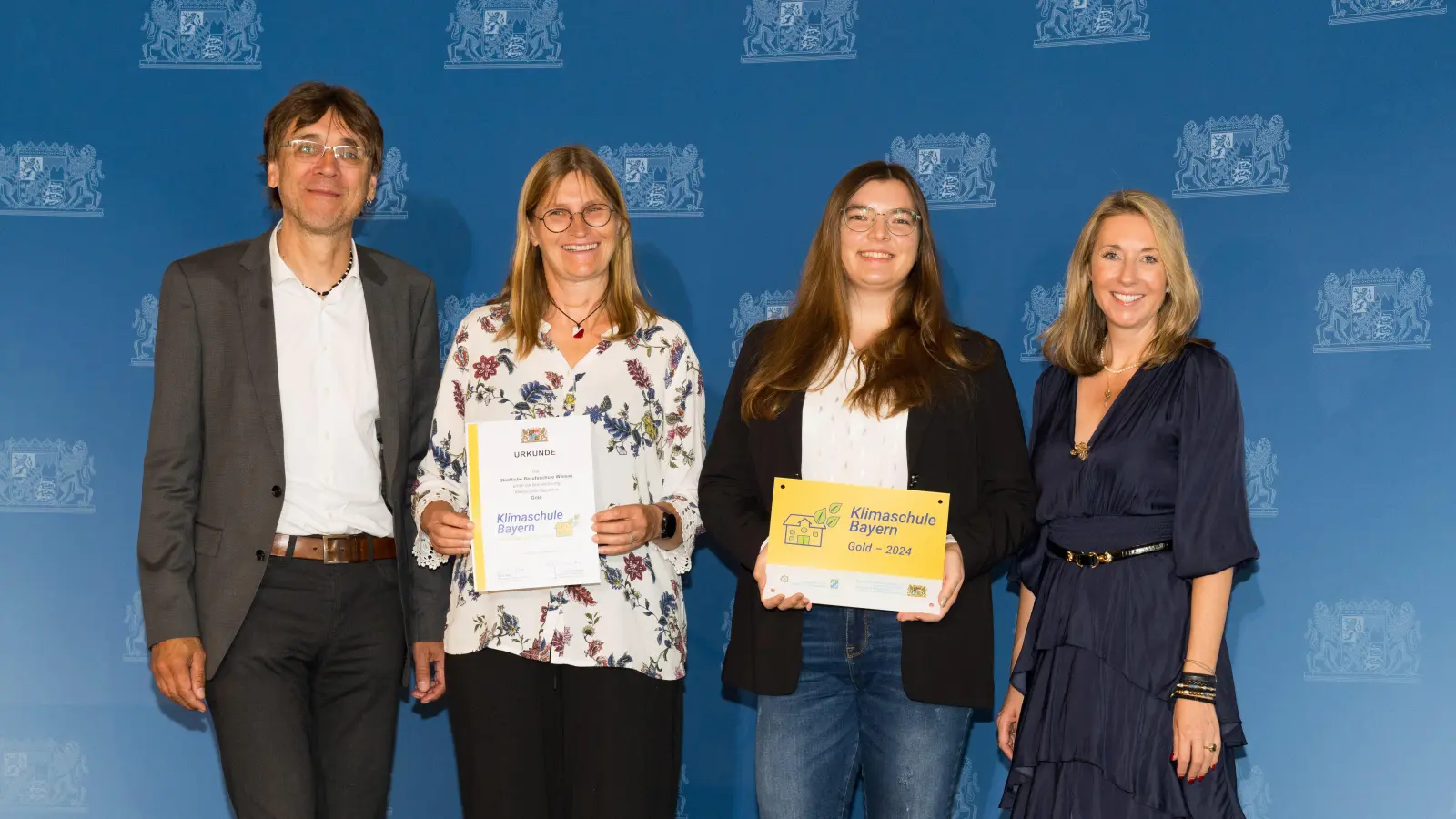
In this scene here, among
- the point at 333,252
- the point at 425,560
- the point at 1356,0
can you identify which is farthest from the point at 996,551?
the point at 1356,0

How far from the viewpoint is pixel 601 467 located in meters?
2.54

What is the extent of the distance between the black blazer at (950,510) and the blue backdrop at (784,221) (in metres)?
0.83

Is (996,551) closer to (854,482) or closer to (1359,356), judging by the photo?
(854,482)

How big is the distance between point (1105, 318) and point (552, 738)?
5.19 ft

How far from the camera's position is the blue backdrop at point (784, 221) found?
3.14 metres

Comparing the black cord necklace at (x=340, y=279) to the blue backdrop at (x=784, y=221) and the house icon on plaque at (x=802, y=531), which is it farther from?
the house icon on plaque at (x=802, y=531)

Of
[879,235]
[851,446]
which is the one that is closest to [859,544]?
[851,446]

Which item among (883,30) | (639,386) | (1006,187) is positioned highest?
(883,30)

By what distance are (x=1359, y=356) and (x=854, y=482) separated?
1.61 m

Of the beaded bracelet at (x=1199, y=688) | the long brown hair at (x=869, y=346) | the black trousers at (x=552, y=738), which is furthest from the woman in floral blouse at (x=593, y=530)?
the beaded bracelet at (x=1199, y=688)

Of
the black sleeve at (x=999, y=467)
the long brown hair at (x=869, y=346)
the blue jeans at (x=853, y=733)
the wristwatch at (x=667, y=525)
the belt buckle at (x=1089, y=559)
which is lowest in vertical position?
the blue jeans at (x=853, y=733)

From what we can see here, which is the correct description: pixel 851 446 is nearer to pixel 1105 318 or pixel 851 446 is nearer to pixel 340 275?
pixel 1105 318

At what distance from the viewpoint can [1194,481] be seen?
239cm

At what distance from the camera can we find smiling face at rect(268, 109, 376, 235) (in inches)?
104
